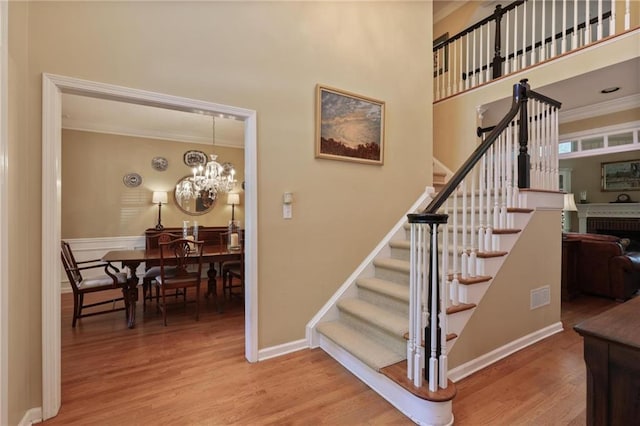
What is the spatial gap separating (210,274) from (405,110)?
328cm

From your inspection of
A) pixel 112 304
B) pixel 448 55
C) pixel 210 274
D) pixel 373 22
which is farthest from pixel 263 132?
pixel 448 55

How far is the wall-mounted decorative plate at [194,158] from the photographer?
572 centimetres

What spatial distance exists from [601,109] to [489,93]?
1.61 meters

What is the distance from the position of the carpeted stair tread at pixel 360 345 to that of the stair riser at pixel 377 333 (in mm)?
30

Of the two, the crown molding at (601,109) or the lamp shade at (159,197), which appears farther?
the lamp shade at (159,197)

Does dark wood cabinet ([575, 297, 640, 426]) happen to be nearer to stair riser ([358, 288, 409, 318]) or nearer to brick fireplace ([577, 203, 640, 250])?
stair riser ([358, 288, 409, 318])

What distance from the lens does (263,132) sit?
244 cm

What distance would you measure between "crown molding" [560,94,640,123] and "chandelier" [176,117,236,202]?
5329mm

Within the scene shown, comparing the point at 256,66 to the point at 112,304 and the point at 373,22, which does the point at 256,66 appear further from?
the point at 112,304

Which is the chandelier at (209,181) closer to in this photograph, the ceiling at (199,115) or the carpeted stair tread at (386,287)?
the ceiling at (199,115)

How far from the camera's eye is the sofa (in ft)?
12.0

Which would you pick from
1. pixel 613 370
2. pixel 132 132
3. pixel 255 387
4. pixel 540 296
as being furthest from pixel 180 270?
pixel 540 296

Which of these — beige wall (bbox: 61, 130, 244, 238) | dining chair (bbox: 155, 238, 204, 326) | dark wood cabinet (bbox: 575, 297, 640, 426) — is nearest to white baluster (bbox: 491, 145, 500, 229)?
dark wood cabinet (bbox: 575, 297, 640, 426)

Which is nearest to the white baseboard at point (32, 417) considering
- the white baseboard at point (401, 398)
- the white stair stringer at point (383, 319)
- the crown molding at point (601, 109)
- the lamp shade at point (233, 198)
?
the white stair stringer at point (383, 319)
